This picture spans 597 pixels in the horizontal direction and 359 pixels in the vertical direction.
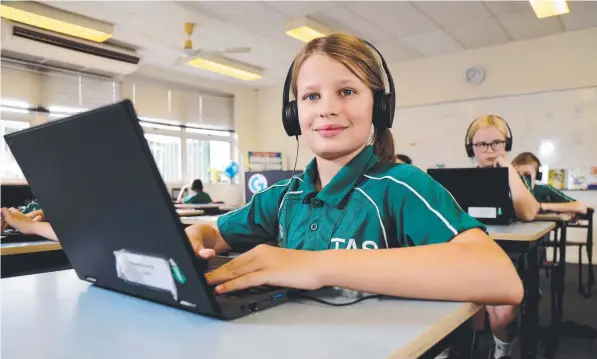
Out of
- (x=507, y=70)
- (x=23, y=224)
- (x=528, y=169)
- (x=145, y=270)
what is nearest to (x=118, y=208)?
(x=145, y=270)

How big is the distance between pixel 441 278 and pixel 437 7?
167 inches

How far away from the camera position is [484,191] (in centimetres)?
195

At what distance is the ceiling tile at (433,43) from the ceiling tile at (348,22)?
321 millimetres

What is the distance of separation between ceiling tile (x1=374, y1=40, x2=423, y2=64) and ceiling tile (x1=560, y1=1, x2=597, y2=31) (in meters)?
1.66

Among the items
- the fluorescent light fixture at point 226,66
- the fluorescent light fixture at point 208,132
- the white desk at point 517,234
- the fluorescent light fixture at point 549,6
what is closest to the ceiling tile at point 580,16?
the fluorescent light fixture at point 549,6

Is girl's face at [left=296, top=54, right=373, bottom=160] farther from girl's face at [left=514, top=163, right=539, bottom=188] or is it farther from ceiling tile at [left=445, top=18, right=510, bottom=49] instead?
ceiling tile at [left=445, top=18, right=510, bottom=49]

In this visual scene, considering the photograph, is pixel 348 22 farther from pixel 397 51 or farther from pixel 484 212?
pixel 484 212

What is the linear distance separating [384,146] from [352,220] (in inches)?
10.1

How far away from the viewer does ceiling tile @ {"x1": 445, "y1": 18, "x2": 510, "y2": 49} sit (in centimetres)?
473

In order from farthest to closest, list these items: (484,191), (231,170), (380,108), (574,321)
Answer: (231,170)
(574,321)
(484,191)
(380,108)

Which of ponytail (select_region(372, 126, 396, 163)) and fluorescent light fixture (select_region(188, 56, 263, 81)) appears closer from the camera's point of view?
ponytail (select_region(372, 126, 396, 163))

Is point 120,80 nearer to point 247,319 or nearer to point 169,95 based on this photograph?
point 169,95

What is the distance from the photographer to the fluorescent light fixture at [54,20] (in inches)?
150

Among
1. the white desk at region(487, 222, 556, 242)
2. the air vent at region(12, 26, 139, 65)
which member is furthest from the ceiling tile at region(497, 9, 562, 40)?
the air vent at region(12, 26, 139, 65)
